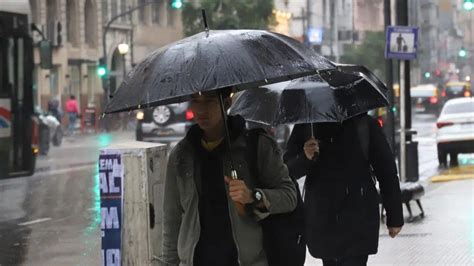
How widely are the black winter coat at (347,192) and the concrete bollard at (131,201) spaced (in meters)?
1.88

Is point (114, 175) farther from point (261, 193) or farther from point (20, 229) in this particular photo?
point (20, 229)

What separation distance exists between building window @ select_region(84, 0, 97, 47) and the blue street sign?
112 feet

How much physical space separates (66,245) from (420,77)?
60197 mm

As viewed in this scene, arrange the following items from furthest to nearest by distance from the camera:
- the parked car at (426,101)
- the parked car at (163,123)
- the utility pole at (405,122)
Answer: the parked car at (426,101)
the parked car at (163,123)
the utility pole at (405,122)

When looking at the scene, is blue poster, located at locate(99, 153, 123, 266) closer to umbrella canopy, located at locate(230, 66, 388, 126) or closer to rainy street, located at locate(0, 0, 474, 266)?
rainy street, located at locate(0, 0, 474, 266)

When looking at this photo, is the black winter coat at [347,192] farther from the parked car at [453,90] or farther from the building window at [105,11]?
the parked car at [453,90]

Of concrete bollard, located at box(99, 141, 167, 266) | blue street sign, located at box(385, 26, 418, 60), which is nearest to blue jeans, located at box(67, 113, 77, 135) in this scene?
blue street sign, located at box(385, 26, 418, 60)

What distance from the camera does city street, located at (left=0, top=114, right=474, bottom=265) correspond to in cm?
937

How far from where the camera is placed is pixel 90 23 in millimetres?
48969

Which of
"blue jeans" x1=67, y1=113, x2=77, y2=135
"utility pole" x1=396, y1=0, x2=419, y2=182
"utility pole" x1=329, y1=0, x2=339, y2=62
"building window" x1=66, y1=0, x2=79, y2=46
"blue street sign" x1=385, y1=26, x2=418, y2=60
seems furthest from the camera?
"utility pole" x1=329, y1=0, x2=339, y2=62

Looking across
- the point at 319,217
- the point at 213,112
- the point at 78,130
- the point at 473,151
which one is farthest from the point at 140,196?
the point at 78,130

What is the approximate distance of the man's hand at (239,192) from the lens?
370cm

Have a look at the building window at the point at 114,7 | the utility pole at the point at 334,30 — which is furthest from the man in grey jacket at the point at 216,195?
the building window at the point at 114,7

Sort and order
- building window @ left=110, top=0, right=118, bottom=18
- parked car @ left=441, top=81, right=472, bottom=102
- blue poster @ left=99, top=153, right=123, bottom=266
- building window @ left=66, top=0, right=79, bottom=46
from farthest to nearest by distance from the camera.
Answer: parked car @ left=441, top=81, right=472, bottom=102 → building window @ left=110, top=0, right=118, bottom=18 → building window @ left=66, top=0, right=79, bottom=46 → blue poster @ left=99, top=153, right=123, bottom=266
